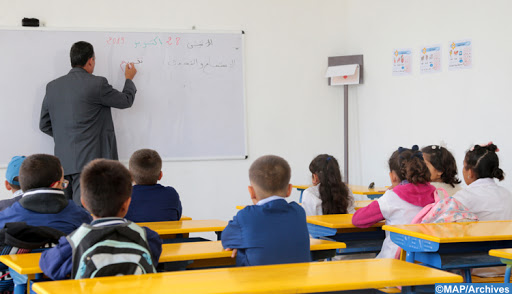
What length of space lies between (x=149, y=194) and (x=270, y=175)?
50.5 inches

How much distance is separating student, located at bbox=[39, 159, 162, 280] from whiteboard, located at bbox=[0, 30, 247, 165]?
4036 millimetres

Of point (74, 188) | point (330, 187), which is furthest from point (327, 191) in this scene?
point (74, 188)

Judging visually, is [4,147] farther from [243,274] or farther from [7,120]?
[243,274]

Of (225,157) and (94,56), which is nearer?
(94,56)

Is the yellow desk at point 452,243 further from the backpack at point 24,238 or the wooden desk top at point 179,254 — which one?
the backpack at point 24,238

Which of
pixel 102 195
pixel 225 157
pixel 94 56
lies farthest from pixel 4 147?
pixel 102 195

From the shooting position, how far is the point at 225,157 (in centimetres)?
656

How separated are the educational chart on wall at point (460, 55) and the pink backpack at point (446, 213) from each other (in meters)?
2.55

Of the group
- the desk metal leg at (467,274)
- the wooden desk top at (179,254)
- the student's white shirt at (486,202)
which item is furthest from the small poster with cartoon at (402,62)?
the wooden desk top at (179,254)

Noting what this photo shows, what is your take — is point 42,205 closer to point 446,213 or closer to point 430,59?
point 446,213

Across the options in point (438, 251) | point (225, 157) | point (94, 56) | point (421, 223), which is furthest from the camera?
point (225, 157)

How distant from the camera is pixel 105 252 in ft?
6.63

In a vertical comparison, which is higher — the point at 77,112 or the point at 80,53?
the point at 80,53

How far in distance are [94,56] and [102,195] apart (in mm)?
3873
